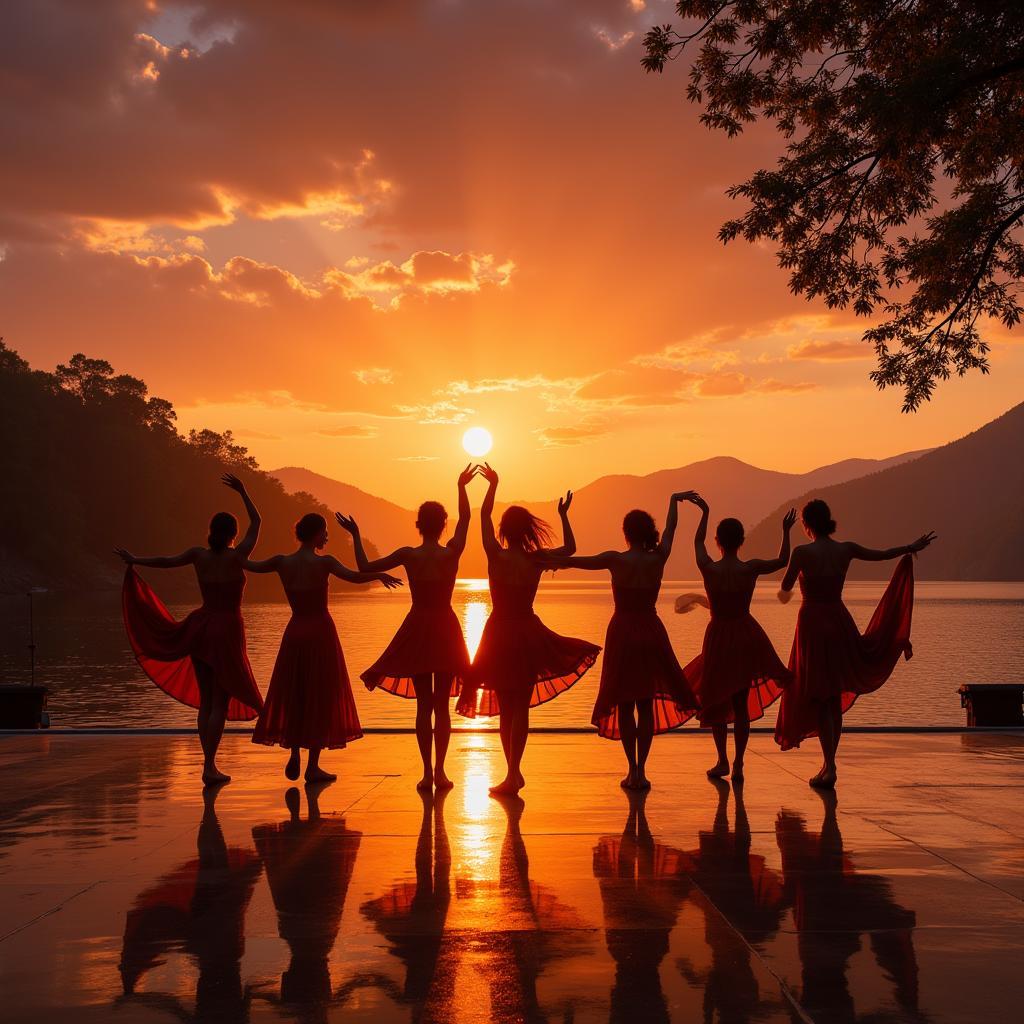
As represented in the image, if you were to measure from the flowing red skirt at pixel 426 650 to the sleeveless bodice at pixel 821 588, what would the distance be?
2992 millimetres

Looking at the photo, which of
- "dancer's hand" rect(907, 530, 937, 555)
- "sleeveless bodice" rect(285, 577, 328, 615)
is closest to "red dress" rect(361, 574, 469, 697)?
"sleeveless bodice" rect(285, 577, 328, 615)

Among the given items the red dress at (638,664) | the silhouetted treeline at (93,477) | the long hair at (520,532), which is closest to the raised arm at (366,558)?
the long hair at (520,532)

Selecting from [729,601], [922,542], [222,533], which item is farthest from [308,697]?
[922,542]

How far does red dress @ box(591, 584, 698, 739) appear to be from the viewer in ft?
32.4

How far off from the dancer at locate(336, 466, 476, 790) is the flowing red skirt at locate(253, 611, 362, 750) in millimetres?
376

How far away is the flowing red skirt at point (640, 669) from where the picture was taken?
32.3 feet

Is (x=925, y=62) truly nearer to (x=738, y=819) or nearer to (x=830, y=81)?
(x=830, y=81)

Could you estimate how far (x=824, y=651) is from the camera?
33.2ft

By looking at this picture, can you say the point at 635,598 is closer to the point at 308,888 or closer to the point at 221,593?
the point at 221,593

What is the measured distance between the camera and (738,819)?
8.38 m

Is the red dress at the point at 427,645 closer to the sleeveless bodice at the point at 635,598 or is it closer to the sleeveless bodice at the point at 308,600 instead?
the sleeveless bodice at the point at 308,600

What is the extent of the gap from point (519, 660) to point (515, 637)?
7.8 inches

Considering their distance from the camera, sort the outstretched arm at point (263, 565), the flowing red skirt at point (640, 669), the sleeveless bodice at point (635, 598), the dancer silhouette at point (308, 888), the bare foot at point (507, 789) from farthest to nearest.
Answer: the outstretched arm at point (263, 565), the sleeveless bodice at point (635, 598), the flowing red skirt at point (640, 669), the bare foot at point (507, 789), the dancer silhouette at point (308, 888)

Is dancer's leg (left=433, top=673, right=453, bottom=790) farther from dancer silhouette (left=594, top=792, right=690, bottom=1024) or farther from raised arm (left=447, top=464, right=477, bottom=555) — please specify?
dancer silhouette (left=594, top=792, right=690, bottom=1024)
